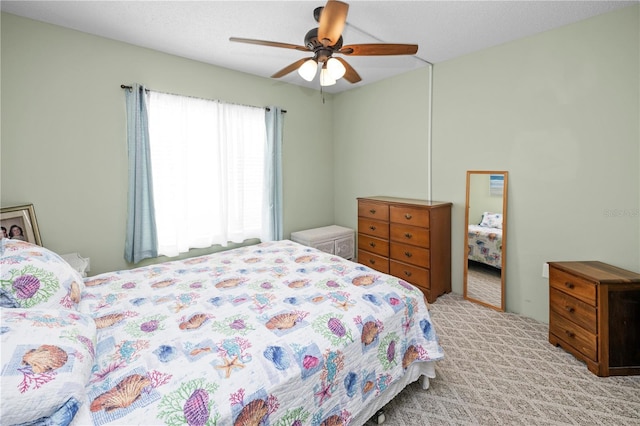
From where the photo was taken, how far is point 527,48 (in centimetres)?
272

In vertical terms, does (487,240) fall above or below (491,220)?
below

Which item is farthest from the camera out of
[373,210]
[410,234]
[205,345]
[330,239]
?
[330,239]

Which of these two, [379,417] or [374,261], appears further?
[374,261]

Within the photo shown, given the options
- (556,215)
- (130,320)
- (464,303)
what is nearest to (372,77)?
(556,215)

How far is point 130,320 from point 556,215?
327 cm

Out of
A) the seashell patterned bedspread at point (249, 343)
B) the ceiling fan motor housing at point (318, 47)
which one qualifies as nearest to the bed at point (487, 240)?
the seashell patterned bedspread at point (249, 343)

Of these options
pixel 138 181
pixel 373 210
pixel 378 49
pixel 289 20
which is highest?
pixel 289 20

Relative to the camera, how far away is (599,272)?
2172 millimetres

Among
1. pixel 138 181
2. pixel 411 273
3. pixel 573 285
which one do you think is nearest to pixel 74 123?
pixel 138 181

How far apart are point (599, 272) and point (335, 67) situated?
2378mm

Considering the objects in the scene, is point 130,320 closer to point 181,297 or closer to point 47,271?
point 181,297

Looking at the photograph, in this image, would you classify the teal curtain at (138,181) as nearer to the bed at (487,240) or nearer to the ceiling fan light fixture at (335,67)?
the ceiling fan light fixture at (335,67)

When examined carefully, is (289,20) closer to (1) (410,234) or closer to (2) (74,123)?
(2) (74,123)

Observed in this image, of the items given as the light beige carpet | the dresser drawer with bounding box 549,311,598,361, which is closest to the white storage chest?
the light beige carpet
